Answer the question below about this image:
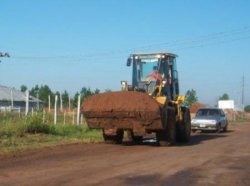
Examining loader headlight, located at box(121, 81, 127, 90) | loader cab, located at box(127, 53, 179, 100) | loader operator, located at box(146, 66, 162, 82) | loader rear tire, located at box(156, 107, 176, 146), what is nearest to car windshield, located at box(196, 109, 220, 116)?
loader cab, located at box(127, 53, 179, 100)

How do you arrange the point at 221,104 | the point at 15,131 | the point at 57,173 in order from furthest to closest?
the point at 221,104
the point at 15,131
the point at 57,173

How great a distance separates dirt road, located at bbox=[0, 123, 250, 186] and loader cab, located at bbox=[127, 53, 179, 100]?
4323mm

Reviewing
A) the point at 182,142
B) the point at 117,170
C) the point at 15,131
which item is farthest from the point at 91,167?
the point at 182,142

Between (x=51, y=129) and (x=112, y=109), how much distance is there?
5875 millimetres

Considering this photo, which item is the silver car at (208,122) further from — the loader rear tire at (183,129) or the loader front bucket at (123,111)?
the loader front bucket at (123,111)

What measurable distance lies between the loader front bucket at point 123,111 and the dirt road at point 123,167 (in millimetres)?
1262

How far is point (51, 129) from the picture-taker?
80.2 feet

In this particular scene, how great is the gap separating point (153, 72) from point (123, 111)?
376cm

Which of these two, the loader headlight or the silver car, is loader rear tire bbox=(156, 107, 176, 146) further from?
the silver car

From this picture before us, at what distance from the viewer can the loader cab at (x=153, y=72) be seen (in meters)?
22.2

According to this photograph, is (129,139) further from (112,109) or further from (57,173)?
(57,173)

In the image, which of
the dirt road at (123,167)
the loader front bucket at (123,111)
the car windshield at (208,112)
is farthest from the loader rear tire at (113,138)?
the car windshield at (208,112)

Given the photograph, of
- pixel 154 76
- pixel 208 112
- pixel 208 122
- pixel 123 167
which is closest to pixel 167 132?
pixel 154 76

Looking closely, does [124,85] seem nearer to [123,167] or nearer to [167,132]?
[167,132]
